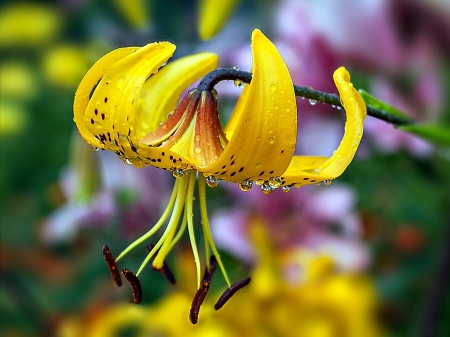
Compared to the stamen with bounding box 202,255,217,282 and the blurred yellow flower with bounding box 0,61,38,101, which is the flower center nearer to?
the stamen with bounding box 202,255,217,282

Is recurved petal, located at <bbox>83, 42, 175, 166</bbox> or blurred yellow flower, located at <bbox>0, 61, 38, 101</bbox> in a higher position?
recurved petal, located at <bbox>83, 42, 175, 166</bbox>

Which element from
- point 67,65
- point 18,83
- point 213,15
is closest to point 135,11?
point 213,15

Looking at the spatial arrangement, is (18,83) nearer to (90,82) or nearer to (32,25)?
(32,25)

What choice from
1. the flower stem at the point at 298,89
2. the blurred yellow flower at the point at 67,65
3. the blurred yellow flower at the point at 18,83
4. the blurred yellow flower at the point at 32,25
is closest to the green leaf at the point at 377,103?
the flower stem at the point at 298,89

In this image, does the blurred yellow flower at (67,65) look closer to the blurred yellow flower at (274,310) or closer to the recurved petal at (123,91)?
the blurred yellow flower at (274,310)

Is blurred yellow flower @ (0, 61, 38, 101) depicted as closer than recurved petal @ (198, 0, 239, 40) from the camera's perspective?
No

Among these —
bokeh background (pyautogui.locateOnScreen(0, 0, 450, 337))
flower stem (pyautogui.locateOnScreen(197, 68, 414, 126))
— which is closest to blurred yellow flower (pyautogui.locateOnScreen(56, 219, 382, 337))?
bokeh background (pyautogui.locateOnScreen(0, 0, 450, 337))
